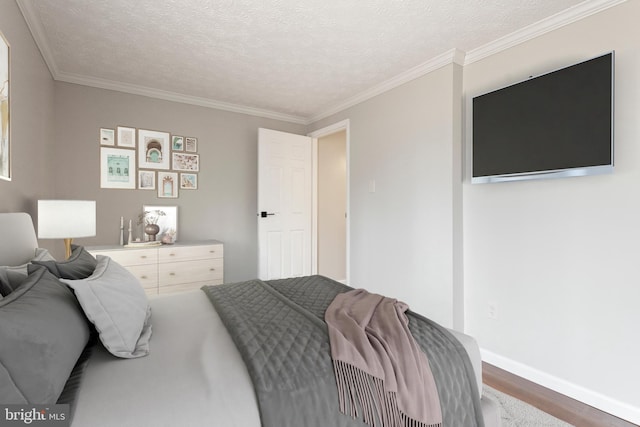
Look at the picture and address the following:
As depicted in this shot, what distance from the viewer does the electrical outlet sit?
100 inches

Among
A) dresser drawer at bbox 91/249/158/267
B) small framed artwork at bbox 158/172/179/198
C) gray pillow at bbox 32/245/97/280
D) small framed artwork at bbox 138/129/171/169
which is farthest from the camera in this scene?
small framed artwork at bbox 158/172/179/198

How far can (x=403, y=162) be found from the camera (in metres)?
3.12

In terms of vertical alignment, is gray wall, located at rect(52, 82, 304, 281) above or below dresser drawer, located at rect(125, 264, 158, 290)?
above

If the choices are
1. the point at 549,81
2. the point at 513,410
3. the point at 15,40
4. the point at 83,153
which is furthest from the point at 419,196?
the point at 83,153

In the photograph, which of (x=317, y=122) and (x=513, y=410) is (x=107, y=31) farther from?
(x=513, y=410)

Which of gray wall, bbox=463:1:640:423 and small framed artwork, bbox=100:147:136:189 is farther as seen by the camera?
small framed artwork, bbox=100:147:136:189

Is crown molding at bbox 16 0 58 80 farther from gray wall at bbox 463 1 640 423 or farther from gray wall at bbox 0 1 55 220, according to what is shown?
gray wall at bbox 463 1 640 423

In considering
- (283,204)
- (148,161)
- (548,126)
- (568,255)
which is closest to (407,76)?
(548,126)

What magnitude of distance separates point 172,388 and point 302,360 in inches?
15.8

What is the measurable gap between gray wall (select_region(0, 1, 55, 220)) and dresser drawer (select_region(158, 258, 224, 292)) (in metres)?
1.21

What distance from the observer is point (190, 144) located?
382 centimetres

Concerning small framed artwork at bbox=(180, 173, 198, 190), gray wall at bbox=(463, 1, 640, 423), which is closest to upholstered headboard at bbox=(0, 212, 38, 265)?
small framed artwork at bbox=(180, 173, 198, 190)

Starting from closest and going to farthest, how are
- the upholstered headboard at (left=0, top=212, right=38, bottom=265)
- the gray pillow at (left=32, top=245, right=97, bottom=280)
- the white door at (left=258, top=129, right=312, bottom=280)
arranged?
the gray pillow at (left=32, top=245, right=97, bottom=280)
the upholstered headboard at (left=0, top=212, right=38, bottom=265)
the white door at (left=258, top=129, right=312, bottom=280)

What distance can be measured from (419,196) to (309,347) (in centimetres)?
214
